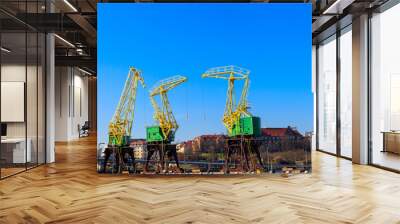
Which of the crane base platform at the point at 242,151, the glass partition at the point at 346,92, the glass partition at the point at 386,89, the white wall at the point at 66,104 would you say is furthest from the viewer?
the white wall at the point at 66,104

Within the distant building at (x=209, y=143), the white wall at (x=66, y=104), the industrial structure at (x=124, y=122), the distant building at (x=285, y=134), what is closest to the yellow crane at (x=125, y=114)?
the industrial structure at (x=124, y=122)

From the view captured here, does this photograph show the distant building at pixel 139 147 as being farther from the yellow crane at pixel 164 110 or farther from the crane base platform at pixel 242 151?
→ the crane base platform at pixel 242 151

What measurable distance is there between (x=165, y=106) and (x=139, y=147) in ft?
2.91

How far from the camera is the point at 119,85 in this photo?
279 inches

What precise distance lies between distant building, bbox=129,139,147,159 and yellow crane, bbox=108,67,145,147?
0.13m

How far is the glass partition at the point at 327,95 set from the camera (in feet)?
34.5

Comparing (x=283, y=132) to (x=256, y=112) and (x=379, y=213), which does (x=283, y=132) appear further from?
(x=379, y=213)

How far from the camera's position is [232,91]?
7094 mm

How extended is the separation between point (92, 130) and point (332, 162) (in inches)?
697

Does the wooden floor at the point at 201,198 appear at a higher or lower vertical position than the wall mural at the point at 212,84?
lower

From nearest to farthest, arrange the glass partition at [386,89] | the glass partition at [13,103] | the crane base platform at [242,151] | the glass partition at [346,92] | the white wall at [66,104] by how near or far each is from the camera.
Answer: the glass partition at [13,103]
the crane base platform at [242,151]
the glass partition at [386,89]
the glass partition at [346,92]
the white wall at [66,104]

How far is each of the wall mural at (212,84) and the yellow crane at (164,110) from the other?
2cm

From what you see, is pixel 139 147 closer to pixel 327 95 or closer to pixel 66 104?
pixel 327 95

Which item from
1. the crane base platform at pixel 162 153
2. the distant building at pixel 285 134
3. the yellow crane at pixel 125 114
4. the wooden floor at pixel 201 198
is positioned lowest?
the wooden floor at pixel 201 198
